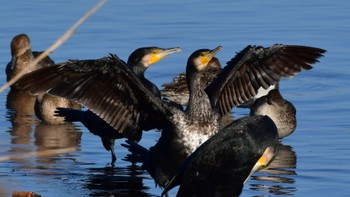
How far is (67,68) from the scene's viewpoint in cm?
885

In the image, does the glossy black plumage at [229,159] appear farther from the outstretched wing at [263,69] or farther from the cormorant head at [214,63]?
the cormorant head at [214,63]

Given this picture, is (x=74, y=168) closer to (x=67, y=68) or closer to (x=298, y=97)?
(x=67, y=68)

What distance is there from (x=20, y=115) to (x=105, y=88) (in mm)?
3949

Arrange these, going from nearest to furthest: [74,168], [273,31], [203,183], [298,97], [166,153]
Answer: [203,183] → [166,153] → [74,168] → [298,97] → [273,31]

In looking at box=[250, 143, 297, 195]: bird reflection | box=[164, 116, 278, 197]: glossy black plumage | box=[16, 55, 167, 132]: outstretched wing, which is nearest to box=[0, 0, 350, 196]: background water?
box=[250, 143, 297, 195]: bird reflection

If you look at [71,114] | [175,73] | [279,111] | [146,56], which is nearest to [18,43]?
[175,73]

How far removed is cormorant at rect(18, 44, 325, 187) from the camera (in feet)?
28.6

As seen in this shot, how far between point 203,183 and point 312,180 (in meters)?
2.49

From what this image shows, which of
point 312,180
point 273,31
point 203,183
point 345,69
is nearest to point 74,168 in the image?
point 312,180

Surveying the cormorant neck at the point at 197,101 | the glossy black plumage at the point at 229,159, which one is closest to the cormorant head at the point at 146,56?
the cormorant neck at the point at 197,101

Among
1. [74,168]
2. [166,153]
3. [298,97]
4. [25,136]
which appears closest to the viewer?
Answer: [166,153]

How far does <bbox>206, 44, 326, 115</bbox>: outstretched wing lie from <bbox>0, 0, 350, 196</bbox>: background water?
0.78 meters

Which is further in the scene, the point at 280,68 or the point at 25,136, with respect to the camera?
the point at 25,136

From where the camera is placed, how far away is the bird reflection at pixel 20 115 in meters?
11.3
